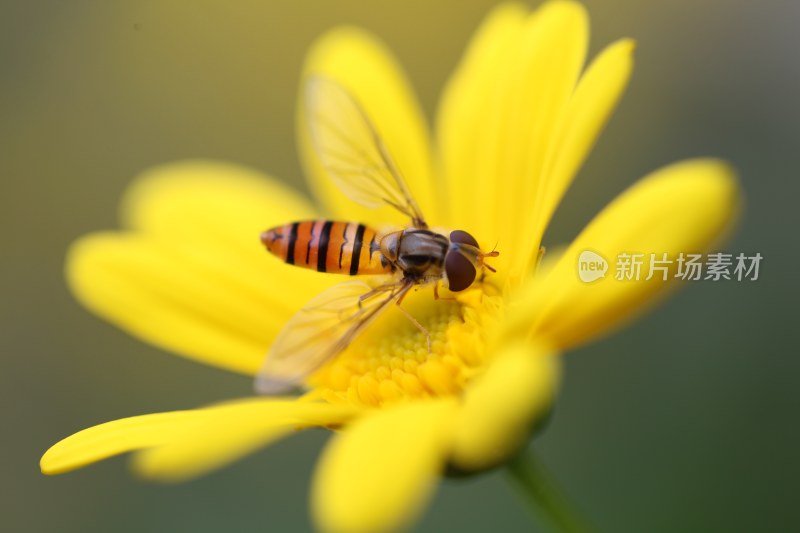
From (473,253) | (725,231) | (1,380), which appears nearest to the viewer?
(725,231)

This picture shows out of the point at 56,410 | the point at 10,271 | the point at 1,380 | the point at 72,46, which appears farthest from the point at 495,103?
the point at 72,46

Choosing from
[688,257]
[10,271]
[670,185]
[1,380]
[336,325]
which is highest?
[670,185]

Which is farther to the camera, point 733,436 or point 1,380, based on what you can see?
point 1,380

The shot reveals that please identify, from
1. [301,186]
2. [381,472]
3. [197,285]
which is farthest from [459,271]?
[301,186]

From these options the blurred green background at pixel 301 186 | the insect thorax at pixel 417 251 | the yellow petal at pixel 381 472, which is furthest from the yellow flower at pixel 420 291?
the blurred green background at pixel 301 186

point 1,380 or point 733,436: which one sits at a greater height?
point 733,436

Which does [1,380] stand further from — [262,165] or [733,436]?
[733,436]

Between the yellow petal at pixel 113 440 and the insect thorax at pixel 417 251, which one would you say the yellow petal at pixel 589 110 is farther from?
the yellow petal at pixel 113 440

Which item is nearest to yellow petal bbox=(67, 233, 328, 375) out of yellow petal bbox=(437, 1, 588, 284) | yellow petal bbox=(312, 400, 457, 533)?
yellow petal bbox=(437, 1, 588, 284)
